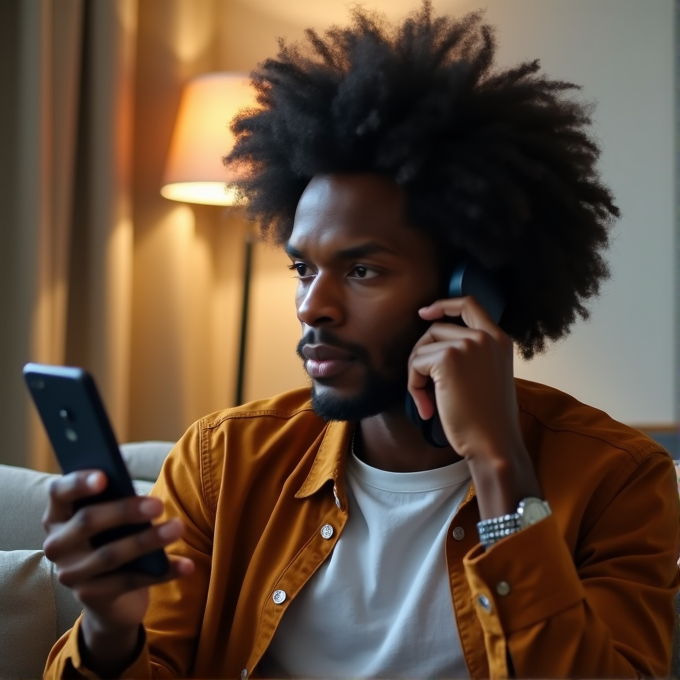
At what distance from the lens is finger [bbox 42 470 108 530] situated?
2.68ft

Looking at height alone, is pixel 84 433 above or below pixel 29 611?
above

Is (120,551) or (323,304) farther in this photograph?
(323,304)

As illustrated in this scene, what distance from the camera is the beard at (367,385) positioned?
119 cm

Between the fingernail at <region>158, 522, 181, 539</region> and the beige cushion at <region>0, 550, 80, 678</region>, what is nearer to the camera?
the fingernail at <region>158, 522, 181, 539</region>

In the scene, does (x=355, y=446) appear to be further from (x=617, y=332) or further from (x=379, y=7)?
(x=379, y=7)

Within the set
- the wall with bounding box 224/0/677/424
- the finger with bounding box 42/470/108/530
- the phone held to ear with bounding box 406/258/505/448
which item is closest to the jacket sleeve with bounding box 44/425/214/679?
the finger with bounding box 42/470/108/530

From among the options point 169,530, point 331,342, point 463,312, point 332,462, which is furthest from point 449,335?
point 169,530

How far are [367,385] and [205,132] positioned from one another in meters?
1.48

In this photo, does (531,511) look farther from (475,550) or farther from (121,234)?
(121,234)

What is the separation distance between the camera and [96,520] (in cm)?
82

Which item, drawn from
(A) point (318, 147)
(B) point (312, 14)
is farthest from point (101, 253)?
(A) point (318, 147)

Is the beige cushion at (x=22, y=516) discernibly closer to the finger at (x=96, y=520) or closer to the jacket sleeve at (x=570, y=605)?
the finger at (x=96, y=520)

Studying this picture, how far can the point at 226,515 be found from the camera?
121 centimetres

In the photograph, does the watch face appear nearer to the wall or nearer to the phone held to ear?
the phone held to ear
